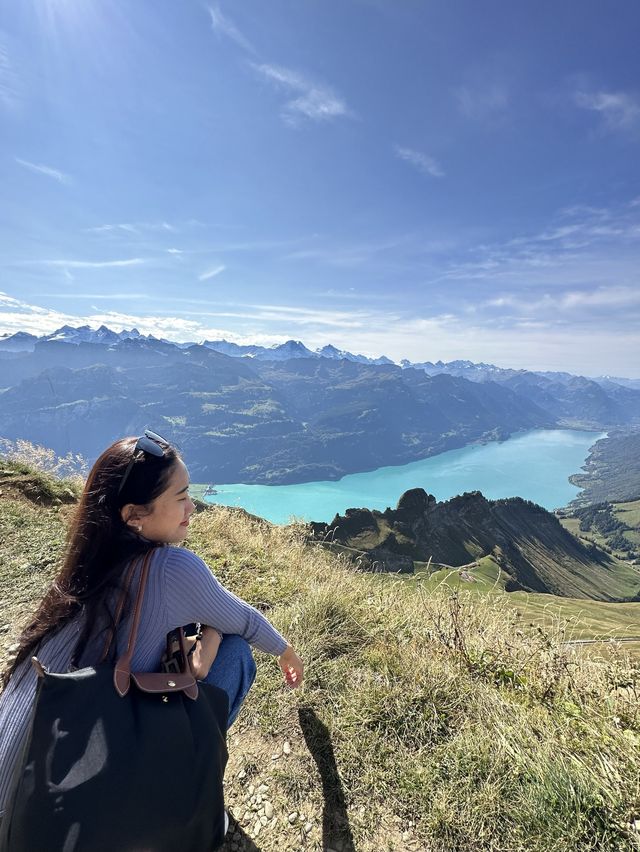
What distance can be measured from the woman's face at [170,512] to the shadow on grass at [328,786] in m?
2.20

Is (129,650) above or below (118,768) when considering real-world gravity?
above

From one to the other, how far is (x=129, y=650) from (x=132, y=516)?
73cm

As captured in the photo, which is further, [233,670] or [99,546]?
[233,670]

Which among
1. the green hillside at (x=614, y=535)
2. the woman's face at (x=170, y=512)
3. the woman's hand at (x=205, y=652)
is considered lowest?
the green hillside at (x=614, y=535)

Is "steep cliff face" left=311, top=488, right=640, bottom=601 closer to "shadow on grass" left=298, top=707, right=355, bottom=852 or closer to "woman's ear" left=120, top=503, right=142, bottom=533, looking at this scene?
"shadow on grass" left=298, top=707, right=355, bottom=852

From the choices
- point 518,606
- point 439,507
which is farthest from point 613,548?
point 518,606

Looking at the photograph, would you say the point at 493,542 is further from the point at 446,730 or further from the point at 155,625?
the point at 155,625

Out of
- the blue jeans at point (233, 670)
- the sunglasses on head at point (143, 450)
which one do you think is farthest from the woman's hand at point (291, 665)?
the sunglasses on head at point (143, 450)

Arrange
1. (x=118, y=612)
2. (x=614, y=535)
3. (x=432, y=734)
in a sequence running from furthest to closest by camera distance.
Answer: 1. (x=614, y=535)
2. (x=432, y=734)
3. (x=118, y=612)

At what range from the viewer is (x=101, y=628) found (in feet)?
6.77

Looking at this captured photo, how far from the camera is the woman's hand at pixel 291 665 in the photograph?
3216 millimetres

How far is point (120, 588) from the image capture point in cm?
217

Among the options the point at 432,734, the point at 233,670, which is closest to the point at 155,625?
the point at 233,670

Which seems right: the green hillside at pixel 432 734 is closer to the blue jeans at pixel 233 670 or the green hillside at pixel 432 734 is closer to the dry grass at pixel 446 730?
the dry grass at pixel 446 730
